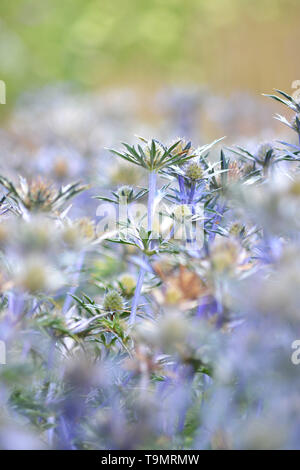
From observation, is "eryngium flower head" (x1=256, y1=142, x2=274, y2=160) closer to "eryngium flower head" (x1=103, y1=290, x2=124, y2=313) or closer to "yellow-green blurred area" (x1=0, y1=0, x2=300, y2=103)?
"eryngium flower head" (x1=103, y1=290, x2=124, y2=313)

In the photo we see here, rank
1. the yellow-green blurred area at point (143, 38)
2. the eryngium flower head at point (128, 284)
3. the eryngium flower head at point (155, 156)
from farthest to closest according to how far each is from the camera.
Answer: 1. the yellow-green blurred area at point (143, 38)
2. the eryngium flower head at point (128, 284)
3. the eryngium flower head at point (155, 156)

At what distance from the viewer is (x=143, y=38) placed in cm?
333

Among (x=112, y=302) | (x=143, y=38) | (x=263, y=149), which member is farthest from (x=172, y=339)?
(x=143, y=38)

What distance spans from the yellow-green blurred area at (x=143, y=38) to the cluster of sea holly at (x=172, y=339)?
2.87 metres

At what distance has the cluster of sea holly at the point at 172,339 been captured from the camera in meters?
0.35

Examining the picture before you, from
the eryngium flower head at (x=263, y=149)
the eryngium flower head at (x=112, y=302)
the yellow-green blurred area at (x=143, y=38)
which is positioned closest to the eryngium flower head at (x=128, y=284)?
the eryngium flower head at (x=112, y=302)

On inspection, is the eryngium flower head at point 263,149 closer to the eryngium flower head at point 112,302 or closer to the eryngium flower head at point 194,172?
the eryngium flower head at point 194,172

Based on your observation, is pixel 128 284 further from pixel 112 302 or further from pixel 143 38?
pixel 143 38

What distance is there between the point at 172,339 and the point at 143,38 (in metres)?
3.27

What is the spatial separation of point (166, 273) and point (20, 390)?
160mm

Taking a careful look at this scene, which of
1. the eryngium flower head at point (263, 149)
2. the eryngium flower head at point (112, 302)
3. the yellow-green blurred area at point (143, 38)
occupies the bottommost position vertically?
the eryngium flower head at point (112, 302)

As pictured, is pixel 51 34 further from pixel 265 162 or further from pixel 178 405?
pixel 178 405

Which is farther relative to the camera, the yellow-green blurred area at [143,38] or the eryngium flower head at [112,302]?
the yellow-green blurred area at [143,38]

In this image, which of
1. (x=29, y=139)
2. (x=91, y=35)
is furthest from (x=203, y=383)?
(x=91, y=35)
